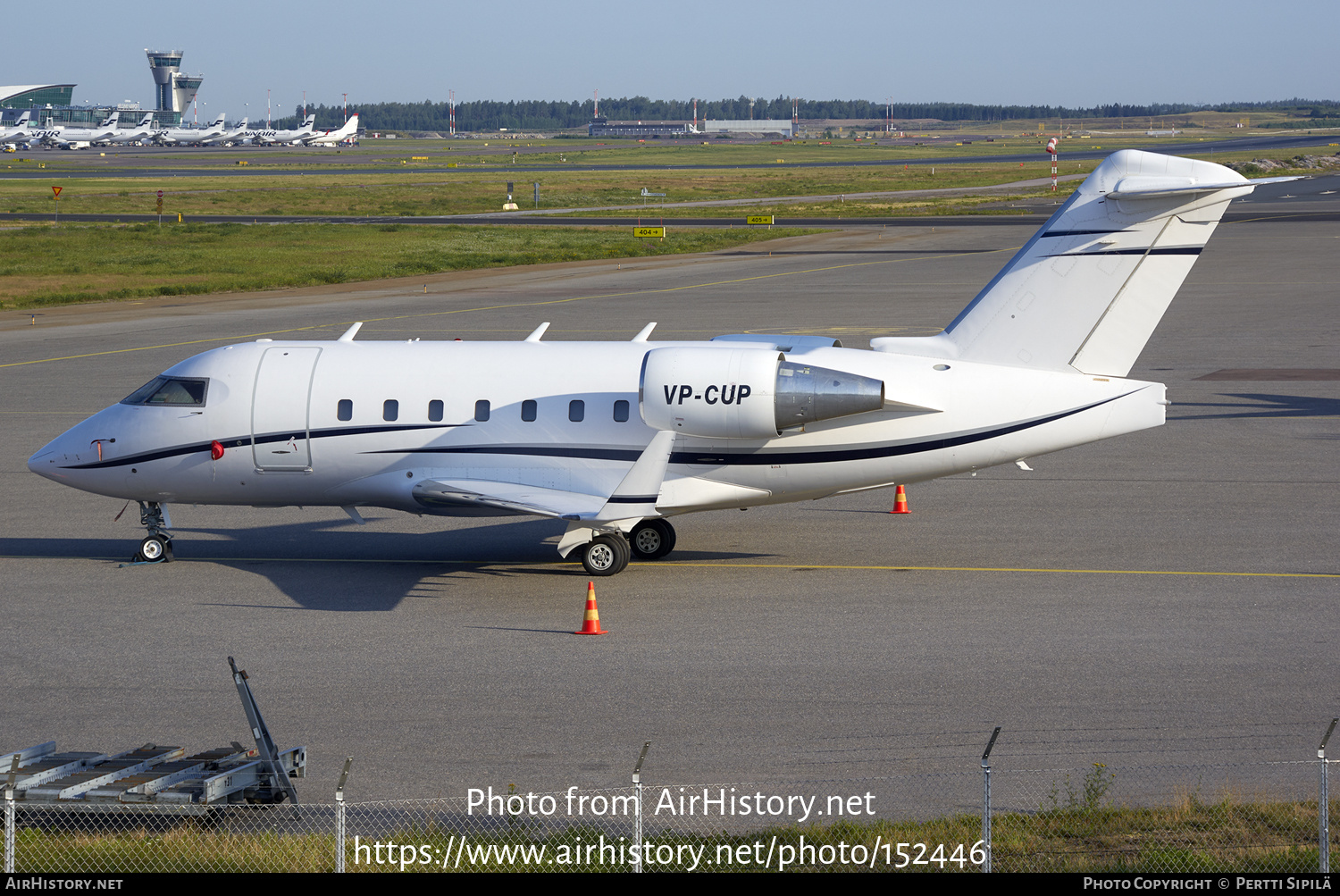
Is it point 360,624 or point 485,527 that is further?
point 485,527

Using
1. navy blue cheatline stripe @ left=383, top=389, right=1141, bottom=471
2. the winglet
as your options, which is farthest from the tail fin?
the winglet

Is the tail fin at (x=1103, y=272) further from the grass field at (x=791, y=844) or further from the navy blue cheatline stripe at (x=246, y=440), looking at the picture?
the grass field at (x=791, y=844)

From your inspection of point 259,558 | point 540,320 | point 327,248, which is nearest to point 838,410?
point 259,558

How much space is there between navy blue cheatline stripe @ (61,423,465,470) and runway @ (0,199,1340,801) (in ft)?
5.67

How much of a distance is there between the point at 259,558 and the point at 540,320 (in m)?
30.0

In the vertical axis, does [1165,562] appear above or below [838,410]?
below

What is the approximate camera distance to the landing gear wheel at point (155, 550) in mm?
22188

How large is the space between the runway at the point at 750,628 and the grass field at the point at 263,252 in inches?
1281

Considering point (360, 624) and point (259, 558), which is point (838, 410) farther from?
point (259, 558)

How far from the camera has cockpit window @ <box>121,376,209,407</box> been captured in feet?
71.6

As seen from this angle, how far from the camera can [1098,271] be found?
20016 millimetres

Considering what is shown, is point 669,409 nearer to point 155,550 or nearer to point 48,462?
point 155,550

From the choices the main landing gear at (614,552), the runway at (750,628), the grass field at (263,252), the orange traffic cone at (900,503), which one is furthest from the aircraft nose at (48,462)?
the grass field at (263,252)

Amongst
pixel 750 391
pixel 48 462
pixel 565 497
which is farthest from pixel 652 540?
pixel 48 462
